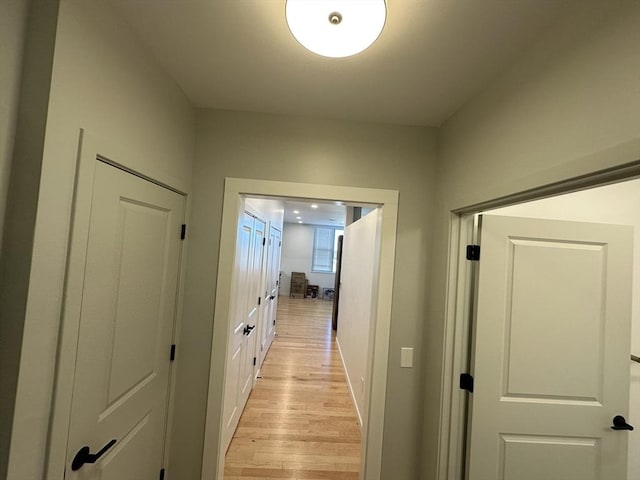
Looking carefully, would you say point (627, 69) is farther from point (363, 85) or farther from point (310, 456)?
point (310, 456)

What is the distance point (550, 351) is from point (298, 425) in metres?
2.20

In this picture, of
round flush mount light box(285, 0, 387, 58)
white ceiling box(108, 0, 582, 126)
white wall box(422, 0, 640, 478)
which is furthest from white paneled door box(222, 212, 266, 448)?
white wall box(422, 0, 640, 478)

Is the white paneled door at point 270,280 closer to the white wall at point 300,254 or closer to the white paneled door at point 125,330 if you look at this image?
the white paneled door at point 125,330

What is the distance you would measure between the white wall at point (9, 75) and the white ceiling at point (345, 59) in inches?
13.2

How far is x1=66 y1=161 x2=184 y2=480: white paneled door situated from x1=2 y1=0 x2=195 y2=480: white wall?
Answer: 0.34ft

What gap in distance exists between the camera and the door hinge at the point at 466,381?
1422mm

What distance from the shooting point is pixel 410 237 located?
175 centimetres

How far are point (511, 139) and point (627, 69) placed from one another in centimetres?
41

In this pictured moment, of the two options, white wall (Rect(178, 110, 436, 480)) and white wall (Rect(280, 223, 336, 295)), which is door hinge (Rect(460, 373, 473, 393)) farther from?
white wall (Rect(280, 223, 336, 295))

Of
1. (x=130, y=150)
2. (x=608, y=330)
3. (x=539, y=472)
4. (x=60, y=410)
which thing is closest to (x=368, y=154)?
(x=130, y=150)

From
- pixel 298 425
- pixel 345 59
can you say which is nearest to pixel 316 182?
pixel 345 59

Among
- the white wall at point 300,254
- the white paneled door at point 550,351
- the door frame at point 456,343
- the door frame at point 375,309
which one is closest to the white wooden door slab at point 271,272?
the door frame at point 375,309

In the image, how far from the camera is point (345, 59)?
1.18m

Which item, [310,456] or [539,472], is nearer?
[539,472]
